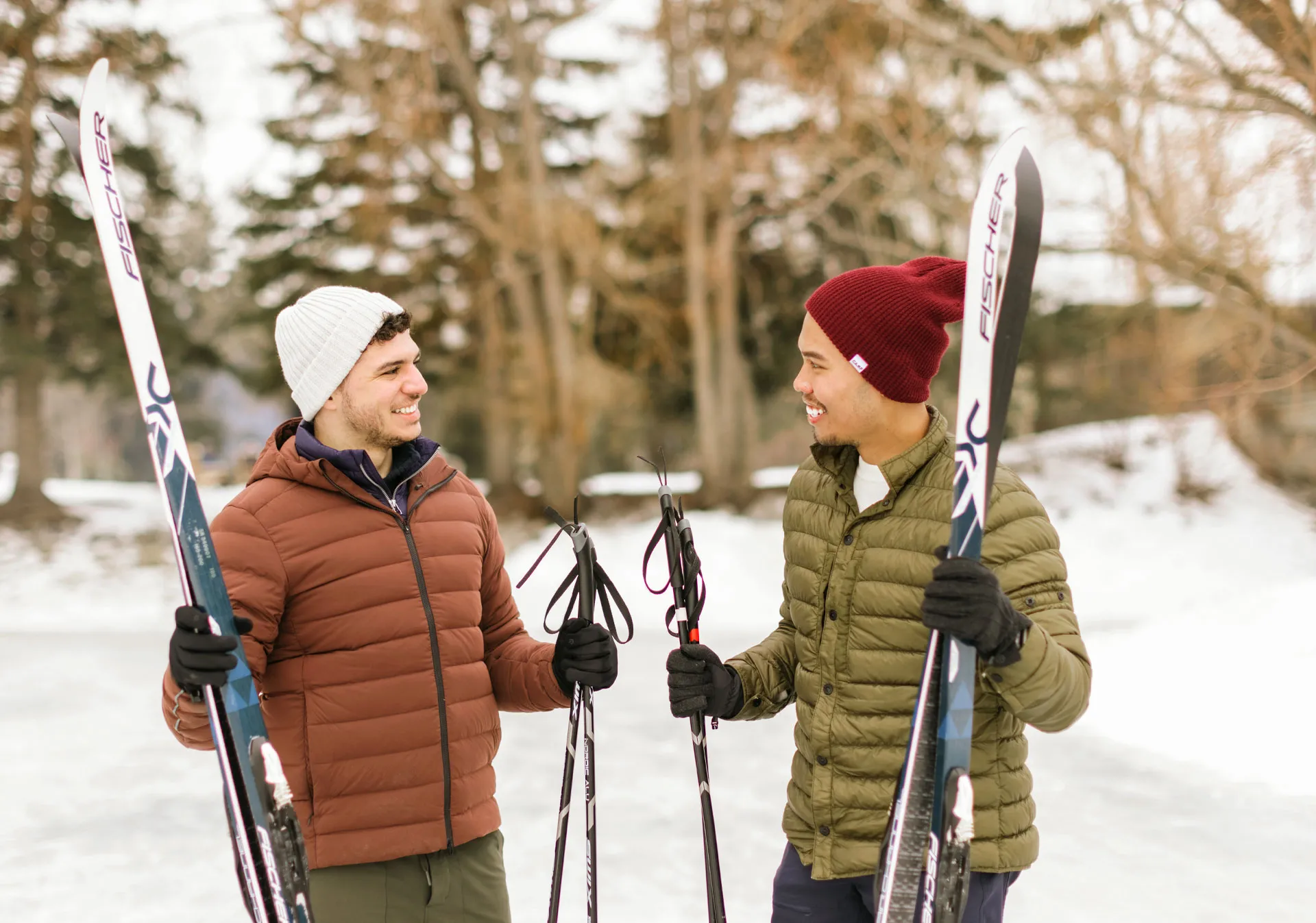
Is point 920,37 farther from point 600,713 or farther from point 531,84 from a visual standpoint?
point 600,713

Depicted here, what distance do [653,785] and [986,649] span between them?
429 centimetres

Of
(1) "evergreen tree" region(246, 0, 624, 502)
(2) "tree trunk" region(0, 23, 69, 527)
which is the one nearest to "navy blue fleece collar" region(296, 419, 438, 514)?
(1) "evergreen tree" region(246, 0, 624, 502)

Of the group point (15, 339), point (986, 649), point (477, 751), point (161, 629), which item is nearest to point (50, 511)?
point (15, 339)

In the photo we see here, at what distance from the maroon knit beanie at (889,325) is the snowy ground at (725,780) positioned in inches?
105

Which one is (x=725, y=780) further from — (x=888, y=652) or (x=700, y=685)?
(x=888, y=652)

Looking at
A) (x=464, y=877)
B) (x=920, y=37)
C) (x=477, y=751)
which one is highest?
(x=920, y=37)

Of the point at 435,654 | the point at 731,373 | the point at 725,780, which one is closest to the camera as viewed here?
the point at 435,654


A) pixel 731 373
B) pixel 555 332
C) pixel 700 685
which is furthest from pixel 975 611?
pixel 731 373

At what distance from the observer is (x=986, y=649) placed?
1.63m

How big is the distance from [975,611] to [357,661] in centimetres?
122

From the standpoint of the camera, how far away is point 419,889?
7.16ft

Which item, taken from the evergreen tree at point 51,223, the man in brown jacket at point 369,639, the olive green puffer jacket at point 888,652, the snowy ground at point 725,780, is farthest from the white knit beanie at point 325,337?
the evergreen tree at point 51,223

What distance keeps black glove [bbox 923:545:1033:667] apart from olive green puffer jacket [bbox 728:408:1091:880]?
0.09m

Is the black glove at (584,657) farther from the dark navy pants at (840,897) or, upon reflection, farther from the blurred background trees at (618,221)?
the blurred background trees at (618,221)
